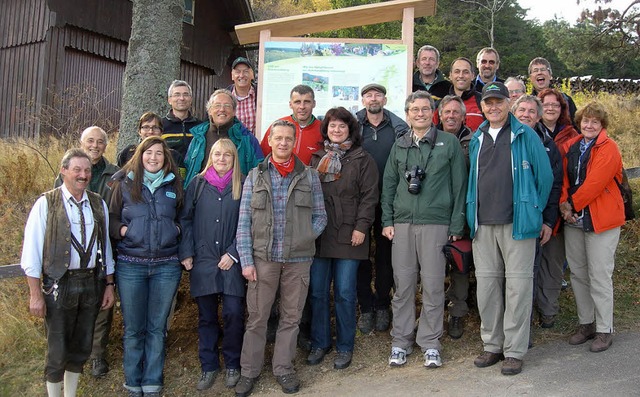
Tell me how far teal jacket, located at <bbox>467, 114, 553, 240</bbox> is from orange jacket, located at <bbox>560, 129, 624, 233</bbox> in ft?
1.33

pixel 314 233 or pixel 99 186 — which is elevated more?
pixel 99 186

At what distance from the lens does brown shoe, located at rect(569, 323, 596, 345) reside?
486cm

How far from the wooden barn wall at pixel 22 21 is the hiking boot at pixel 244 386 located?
11.4m

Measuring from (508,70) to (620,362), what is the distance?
23.2 meters

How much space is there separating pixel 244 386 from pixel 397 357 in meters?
1.28

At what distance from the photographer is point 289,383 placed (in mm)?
4586

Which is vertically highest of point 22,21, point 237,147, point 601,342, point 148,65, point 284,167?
point 22,21

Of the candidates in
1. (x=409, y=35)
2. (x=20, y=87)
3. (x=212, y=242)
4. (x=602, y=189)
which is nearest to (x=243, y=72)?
(x=409, y=35)

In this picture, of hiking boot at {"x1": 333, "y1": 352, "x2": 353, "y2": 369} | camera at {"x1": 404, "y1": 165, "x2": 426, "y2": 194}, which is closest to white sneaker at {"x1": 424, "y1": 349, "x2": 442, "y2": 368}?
hiking boot at {"x1": 333, "y1": 352, "x2": 353, "y2": 369}

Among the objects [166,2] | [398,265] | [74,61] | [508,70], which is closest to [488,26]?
[508,70]

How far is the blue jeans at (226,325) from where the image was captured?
4656mm

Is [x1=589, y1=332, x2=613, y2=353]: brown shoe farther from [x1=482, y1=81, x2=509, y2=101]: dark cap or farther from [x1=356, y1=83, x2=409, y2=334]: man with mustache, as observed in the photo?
[x1=482, y1=81, x2=509, y2=101]: dark cap

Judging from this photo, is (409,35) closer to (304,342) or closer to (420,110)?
(420,110)

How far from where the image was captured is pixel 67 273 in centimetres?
414
